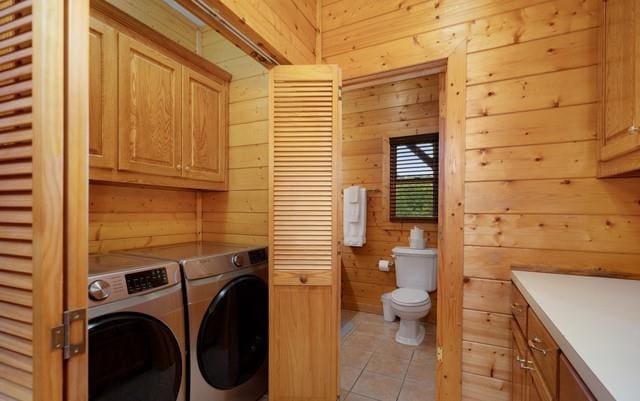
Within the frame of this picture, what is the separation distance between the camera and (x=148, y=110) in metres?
1.69

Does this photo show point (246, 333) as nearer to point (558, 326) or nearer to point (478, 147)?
point (558, 326)

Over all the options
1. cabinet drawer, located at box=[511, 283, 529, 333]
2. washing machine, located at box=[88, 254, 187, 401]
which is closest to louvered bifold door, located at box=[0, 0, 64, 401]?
washing machine, located at box=[88, 254, 187, 401]

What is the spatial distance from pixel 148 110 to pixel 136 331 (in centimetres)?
123

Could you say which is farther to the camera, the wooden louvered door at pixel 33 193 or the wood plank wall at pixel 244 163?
the wood plank wall at pixel 244 163

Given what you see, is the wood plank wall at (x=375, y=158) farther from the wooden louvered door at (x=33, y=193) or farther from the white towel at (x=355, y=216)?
the wooden louvered door at (x=33, y=193)

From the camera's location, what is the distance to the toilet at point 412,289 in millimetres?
2438

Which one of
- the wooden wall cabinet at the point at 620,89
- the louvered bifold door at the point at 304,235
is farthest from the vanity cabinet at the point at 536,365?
the louvered bifold door at the point at 304,235

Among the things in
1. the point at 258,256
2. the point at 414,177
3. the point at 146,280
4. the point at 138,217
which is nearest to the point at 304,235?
the point at 258,256

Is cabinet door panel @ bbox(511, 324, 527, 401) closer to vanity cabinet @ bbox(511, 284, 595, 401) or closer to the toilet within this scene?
vanity cabinet @ bbox(511, 284, 595, 401)

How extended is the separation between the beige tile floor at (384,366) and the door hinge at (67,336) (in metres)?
1.67

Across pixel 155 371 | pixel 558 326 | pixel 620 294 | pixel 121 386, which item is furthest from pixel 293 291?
pixel 620 294

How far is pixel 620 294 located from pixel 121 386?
6.08ft

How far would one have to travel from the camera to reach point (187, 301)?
1.33 metres

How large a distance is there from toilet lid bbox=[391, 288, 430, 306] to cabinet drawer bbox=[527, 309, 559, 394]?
1412 millimetres
